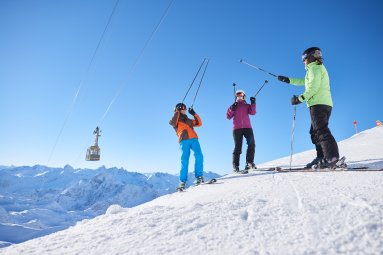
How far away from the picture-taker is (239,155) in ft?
22.5

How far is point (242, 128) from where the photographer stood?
682 cm

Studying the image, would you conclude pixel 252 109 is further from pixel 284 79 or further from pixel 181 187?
pixel 181 187

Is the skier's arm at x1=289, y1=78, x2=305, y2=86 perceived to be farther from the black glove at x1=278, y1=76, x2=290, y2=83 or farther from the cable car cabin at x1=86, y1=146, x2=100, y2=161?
the cable car cabin at x1=86, y1=146, x2=100, y2=161

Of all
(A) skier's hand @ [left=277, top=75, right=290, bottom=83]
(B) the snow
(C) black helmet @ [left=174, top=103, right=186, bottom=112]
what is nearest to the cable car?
(C) black helmet @ [left=174, top=103, right=186, bottom=112]

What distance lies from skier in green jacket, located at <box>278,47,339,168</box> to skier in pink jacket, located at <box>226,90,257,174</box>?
2057 millimetres

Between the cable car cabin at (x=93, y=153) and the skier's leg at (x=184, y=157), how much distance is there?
13.0m

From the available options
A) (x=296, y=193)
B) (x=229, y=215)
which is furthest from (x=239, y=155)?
(x=229, y=215)

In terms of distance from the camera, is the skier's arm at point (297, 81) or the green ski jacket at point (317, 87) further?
the skier's arm at point (297, 81)

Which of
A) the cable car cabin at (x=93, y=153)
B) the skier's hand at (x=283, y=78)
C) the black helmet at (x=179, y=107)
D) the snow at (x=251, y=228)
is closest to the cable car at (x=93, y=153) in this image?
the cable car cabin at (x=93, y=153)

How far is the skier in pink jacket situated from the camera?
6801 millimetres

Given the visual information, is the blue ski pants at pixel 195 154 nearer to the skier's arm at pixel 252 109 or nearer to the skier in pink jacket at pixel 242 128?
the skier in pink jacket at pixel 242 128

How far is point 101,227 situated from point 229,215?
1.12 metres

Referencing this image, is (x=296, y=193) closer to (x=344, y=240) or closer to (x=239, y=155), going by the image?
(x=344, y=240)

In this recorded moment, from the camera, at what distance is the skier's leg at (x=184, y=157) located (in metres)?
5.90
